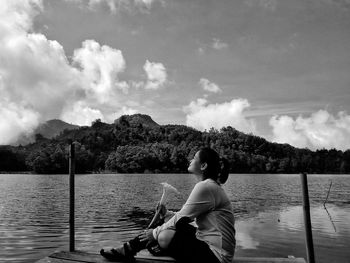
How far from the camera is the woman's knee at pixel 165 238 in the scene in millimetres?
6784

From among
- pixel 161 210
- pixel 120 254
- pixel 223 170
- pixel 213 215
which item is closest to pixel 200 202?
pixel 213 215

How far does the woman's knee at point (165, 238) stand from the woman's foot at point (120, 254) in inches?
32.5

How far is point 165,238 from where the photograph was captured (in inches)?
270

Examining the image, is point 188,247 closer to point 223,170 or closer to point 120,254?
point 223,170

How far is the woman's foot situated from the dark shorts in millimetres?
972

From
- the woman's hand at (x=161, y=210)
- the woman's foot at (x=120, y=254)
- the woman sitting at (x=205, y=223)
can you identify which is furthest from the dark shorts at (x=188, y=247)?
the woman's foot at (x=120, y=254)

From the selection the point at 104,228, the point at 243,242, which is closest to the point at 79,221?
the point at 104,228

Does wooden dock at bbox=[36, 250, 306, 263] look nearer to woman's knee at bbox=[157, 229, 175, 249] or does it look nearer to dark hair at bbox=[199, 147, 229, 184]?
woman's knee at bbox=[157, 229, 175, 249]

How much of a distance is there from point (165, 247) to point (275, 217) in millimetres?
25761

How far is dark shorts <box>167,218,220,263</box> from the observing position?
6434 millimetres

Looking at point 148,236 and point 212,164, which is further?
point 148,236

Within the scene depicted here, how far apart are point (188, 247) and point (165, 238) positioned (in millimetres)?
481

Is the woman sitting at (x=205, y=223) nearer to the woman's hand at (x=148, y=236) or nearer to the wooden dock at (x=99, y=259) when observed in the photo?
the woman's hand at (x=148, y=236)

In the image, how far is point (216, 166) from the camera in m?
6.62
